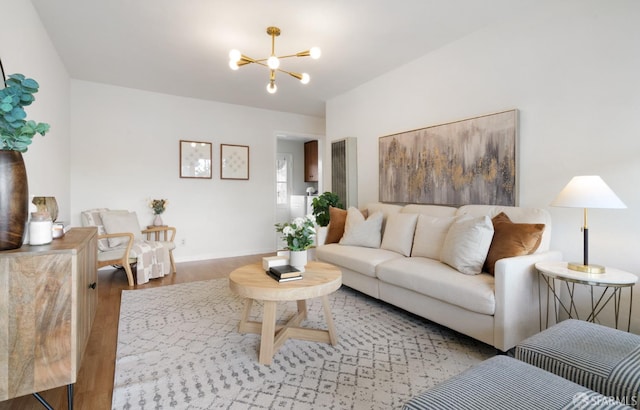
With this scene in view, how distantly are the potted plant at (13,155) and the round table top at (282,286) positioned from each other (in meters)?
1.10

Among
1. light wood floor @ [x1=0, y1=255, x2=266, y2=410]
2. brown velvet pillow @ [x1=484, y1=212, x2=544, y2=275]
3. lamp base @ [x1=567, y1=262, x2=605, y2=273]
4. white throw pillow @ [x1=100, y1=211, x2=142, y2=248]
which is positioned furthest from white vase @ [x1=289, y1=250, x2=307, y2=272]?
white throw pillow @ [x1=100, y1=211, x2=142, y2=248]

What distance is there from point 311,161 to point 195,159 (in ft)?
10.1

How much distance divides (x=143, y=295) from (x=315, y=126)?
434 centimetres

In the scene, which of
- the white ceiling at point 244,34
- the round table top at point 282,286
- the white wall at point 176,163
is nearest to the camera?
the round table top at point 282,286

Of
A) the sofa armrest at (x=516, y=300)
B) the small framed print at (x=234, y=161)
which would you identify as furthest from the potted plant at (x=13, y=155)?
the small framed print at (x=234, y=161)

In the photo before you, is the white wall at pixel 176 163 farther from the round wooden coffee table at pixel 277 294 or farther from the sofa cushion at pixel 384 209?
the round wooden coffee table at pixel 277 294

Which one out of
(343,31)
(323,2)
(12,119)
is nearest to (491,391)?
(12,119)

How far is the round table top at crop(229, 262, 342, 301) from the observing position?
1923 millimetres

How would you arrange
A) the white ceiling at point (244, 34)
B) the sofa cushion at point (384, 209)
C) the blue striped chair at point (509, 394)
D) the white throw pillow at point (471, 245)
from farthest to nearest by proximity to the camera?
the sofa cushion at point (384, 209) < the white ceiling at point (244, 34) < the white throw pillow at point (471, 245) < the blue striped chair at point (509, 394)

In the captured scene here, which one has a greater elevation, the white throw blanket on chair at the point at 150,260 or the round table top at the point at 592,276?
the round table top at the point at 592,276

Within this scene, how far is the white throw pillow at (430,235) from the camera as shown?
283cm

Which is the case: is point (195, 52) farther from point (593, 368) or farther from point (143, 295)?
point (593, 368)

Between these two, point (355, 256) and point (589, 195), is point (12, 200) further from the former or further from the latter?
point (589, 195)

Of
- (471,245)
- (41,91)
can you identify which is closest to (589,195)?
(471,245)
